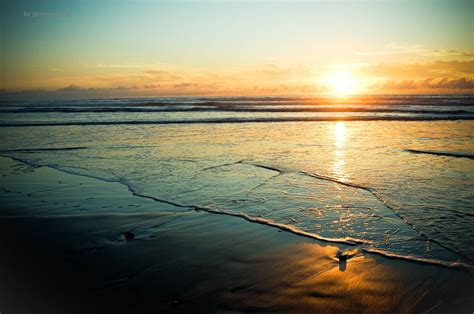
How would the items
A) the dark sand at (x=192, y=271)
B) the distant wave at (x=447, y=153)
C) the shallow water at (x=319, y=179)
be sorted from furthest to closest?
the distant wave at (x=447, y=153) → the shallow water at (x=319, y=179) → the dark sand at (x=192, y=271)

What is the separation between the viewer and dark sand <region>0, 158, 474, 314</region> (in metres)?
2.98

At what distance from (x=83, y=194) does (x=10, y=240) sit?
205 centimetres

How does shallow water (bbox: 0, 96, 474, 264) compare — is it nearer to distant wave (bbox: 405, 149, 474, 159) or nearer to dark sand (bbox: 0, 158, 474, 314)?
distant wave (bbox: 405, 149, 474, 159)

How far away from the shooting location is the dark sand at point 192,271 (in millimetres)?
2980

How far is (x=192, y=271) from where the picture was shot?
3568mm

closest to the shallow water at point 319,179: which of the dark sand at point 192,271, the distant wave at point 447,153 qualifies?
the distant wave at point 447,153

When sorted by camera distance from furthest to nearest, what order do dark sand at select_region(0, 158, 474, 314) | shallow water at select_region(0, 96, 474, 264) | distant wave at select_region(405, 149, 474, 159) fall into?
1. distant wave at select_region(405, 149, 474, 159)
2. shallow water at select_region(0, 96, 474, 264)
3. dark sand at select_region(0, 158, 474, 314)

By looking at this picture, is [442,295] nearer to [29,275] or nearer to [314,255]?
[314,255]

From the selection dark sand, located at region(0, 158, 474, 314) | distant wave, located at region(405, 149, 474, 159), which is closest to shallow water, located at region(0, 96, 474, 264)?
distant wave, located at region(405, 149, 474, 159)

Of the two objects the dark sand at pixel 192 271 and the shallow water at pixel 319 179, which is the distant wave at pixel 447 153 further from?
the dark sand at pixel 192 271

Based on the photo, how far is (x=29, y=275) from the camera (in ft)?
11.6

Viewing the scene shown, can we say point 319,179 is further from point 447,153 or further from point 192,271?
point 447,153

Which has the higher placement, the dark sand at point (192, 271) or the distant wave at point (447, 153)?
the distant wave at point (447, 153)

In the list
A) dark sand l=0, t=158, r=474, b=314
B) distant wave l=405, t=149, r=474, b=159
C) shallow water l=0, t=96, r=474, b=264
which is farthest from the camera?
distant wave l=405, t=149, r=474, b=159
